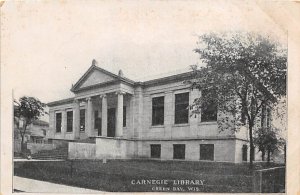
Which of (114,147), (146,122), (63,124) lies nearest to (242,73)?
(146,122)

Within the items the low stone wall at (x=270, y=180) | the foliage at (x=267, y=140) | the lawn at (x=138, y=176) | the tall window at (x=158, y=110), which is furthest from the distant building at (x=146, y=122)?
the low stone wall at (x=270, y=180)

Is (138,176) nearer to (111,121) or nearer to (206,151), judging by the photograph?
(206,151)

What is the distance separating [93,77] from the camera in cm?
728

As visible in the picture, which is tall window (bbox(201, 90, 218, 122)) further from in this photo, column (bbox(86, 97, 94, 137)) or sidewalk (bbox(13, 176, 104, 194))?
column (bbox(86, 97, 94, 137))

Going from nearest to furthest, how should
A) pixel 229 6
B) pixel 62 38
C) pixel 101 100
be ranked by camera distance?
pixel 229 6 < pixel 62 38 < pixel 101 100

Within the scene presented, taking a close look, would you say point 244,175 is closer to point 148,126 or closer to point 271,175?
point 271,175

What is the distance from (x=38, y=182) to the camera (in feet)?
18.3

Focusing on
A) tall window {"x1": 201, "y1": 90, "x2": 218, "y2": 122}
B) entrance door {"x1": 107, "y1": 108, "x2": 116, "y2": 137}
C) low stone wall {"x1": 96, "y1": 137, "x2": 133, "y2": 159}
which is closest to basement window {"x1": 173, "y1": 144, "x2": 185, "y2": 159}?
tall window {"x1": 201, "y1": 90, "x2": 218, "y2": 122}

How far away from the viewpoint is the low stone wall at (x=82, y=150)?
25.1 ft

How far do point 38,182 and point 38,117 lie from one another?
1.56 m

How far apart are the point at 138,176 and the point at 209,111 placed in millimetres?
2325

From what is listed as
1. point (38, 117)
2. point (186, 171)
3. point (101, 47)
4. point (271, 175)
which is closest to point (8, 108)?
point (38, 117)

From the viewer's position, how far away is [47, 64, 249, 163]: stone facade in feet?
25.2

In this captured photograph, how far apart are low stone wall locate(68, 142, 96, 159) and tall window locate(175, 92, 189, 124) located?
2.26 m
